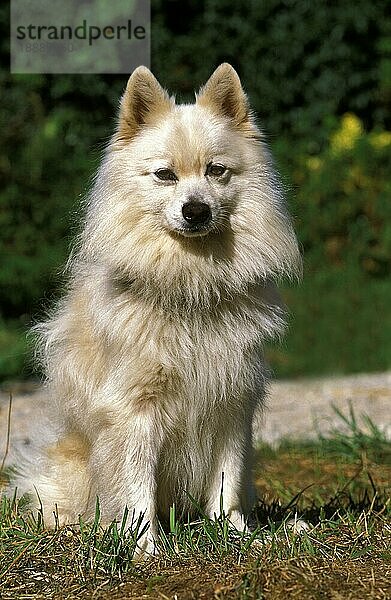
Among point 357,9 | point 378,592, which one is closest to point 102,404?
point 378,592

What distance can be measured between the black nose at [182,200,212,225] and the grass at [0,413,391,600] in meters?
1.21

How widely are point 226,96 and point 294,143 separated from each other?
7.41 m

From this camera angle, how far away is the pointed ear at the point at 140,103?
13.3 ft

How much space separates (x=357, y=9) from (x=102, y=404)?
8563 millimetres

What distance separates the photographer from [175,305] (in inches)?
158

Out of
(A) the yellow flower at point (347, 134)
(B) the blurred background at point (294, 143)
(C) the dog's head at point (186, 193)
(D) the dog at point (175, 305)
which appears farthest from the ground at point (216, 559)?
(A) the yellow flower at point (347, 134)

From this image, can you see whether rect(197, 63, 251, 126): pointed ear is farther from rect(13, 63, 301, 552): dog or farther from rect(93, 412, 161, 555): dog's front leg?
rect(93, 412, 161, 555): dog's front leg

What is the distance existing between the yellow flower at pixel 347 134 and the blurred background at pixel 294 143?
2 cm

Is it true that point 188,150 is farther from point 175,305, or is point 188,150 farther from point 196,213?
point 175,305

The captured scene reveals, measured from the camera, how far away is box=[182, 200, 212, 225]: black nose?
3.83 m

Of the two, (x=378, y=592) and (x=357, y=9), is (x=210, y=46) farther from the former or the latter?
(x=378, y=592)

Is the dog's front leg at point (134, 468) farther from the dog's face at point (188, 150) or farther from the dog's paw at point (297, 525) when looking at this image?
the dog's face at point (188, 150)

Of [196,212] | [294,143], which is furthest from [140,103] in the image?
[294,143]

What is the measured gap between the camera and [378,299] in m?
10.7
